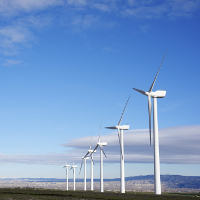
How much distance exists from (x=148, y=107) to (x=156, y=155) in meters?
10.8

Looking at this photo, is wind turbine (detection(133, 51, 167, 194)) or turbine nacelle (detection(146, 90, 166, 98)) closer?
wind turbine (detection(133, 51, 167, 194))

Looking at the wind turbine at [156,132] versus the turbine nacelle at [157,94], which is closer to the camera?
the wind turbine at [156,132]

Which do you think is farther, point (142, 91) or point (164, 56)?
point (142, 91)

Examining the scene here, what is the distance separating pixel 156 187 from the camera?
80000 millimetres

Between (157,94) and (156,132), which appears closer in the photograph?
(156,132)

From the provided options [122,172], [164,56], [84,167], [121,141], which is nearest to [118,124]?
[121,141]

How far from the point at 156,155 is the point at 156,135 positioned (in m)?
4.28

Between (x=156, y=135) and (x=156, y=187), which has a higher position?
(x=156, y=135)

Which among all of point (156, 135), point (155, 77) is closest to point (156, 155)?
point (156, 135)

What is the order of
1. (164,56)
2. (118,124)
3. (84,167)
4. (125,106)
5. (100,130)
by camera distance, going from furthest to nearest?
(84,167)
(100,130)
(118,124)
(125,106)
(164,56)

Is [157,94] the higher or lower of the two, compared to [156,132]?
higher

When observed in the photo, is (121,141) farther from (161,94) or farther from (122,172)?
(161,94)

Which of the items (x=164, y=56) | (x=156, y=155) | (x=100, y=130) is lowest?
(x=156, y=155)

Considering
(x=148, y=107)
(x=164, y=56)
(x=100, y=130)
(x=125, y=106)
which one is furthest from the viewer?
(x=100, y=130)
